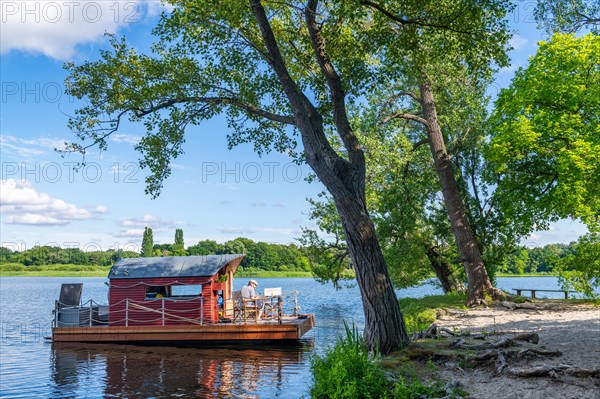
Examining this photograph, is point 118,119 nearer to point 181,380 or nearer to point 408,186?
point 181,380

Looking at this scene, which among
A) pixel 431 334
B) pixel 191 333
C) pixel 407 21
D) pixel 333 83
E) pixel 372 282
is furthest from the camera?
pixel 191 333

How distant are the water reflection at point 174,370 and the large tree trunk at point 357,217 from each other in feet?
12.7

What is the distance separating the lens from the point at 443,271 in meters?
30.0

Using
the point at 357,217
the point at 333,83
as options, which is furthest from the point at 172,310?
the point at 333,83

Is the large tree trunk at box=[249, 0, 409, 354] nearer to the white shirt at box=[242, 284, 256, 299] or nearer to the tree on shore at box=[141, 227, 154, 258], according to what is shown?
the white shirt at box=[242, 284, 256, 299]

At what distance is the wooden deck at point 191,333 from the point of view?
21984 mm

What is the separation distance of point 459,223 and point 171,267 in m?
13.3

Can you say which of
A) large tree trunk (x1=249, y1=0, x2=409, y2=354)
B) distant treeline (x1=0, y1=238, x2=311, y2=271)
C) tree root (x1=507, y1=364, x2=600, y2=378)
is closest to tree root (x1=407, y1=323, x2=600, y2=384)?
tree root (x1=507, y1=364, x2=600, y2=378)

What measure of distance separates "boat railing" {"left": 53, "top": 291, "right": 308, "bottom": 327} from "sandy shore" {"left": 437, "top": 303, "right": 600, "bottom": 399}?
8.49m

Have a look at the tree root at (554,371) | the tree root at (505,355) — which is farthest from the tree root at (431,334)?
the tree root at (554,371)

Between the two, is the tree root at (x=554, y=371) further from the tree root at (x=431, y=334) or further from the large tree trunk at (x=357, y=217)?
the tree root at (x=431, y=334)

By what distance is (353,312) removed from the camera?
125 feet

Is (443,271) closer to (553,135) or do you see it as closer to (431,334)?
(553,135)

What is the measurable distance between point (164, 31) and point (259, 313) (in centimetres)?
1304
